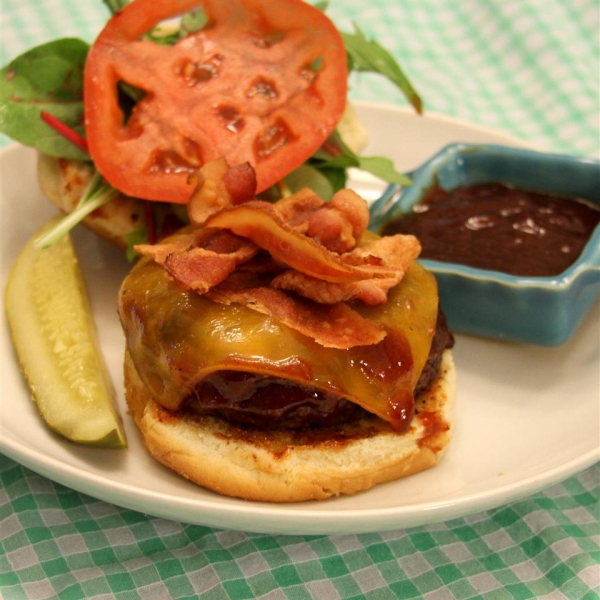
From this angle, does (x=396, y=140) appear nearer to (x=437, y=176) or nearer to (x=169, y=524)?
(x=437, y=176)

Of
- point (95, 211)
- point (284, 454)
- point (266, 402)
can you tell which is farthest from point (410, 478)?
point (95, 211)

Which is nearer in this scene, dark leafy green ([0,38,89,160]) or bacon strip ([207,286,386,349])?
bacon strip ([207,286,386,349])

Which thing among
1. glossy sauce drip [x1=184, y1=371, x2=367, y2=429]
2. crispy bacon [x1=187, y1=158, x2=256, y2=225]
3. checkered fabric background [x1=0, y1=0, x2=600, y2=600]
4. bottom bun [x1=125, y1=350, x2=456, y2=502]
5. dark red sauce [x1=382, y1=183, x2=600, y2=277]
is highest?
crispy bacon [x1=187, y1=158, x2=256, y2=225]

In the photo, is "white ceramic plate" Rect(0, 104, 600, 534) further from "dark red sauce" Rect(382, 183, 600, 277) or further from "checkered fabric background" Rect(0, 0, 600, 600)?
"dark red sauce" Rect(382, 183, 600, 277)

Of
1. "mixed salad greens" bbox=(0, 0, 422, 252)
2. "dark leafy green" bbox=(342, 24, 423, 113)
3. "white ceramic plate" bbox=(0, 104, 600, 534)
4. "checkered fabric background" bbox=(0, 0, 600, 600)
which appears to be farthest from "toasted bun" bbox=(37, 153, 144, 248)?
"dark leafy green" bbox=(342, 24, 423, 113)

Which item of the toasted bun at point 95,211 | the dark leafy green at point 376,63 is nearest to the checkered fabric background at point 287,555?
the toasted bun at point 95,211

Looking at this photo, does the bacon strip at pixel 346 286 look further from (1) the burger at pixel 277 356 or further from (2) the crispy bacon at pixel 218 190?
(2) the crispy bacon at pixel 218 190
